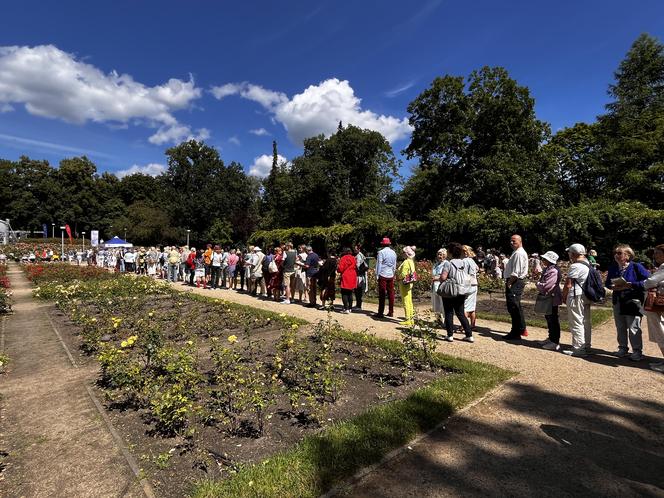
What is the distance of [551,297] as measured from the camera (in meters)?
6.50

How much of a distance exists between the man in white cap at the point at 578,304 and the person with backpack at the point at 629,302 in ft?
1.43

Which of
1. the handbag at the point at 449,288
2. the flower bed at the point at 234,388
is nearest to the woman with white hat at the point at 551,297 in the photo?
the handbag at the point at 449,288

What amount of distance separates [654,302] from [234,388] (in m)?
5.60

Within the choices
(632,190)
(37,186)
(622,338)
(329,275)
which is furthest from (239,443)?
(37,186)

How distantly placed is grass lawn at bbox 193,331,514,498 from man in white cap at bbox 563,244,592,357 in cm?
214

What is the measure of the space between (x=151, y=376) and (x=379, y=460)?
3.15 m

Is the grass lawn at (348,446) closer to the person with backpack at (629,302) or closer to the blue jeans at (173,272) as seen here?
the person with backpack at (629,302)

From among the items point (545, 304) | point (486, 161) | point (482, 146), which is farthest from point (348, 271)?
point (482, 146)

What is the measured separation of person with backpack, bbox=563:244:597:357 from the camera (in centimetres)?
609

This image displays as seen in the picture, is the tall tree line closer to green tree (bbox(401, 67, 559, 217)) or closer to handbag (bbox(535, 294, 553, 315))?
green tree (bbox(401, 67, 559, 217))

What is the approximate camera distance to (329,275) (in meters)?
10.2

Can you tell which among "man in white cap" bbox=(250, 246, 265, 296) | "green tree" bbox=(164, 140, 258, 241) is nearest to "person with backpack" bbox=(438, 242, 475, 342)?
"man in white cap" bbox=(250, 246, 265, 296)

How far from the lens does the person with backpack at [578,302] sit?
6090 millimetres

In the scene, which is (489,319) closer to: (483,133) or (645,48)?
(483,133)
